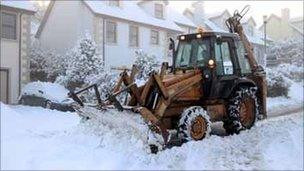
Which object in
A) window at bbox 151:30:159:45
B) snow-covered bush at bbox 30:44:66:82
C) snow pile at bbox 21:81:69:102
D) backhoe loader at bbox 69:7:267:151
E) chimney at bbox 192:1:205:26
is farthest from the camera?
chimney at bbox 192:1:205:26

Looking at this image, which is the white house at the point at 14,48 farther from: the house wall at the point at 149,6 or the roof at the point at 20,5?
the house wall at the point at 149,6

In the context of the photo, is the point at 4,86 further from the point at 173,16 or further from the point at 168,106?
the point at 173,16

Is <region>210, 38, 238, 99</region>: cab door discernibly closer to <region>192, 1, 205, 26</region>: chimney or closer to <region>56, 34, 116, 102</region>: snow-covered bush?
<region>56, 34, 116, 102</region>: snow-covered bush

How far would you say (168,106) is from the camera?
471 inches

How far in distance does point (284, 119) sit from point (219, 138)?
4.81 meters

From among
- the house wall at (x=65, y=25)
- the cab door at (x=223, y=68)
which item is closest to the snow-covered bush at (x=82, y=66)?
the house wall at (x=65, y=25)

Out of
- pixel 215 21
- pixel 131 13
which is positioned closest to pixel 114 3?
pixel 131 13

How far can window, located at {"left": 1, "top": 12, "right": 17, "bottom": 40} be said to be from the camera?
81.7 ft

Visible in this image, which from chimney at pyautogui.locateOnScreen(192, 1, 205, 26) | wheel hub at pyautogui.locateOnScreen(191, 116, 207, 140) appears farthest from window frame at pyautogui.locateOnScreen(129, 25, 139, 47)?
wheel hub at pyautogui.locateOnScreen(191, 116, 207, 140)

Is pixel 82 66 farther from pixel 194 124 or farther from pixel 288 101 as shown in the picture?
pixel 194 124

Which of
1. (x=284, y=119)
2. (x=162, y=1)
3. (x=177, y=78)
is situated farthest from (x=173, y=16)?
(x=177, y=78)

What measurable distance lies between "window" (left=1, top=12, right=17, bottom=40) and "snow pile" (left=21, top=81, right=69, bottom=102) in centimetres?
260

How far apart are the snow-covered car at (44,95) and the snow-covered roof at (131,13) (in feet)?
25.1

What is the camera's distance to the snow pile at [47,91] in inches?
912
